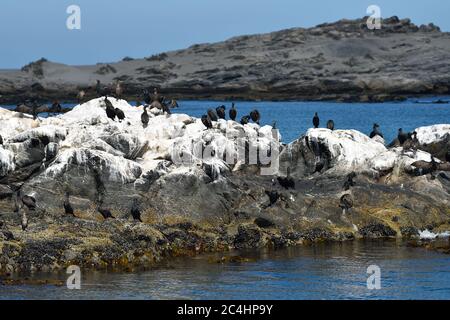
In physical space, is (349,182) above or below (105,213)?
above

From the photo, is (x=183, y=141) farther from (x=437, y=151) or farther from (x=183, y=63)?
(x=183, y=63)

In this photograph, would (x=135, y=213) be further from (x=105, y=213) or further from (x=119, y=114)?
(x=119, y=114)

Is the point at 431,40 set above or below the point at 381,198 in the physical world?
above

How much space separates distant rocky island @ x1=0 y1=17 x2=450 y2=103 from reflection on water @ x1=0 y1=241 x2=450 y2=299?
66.1 metres

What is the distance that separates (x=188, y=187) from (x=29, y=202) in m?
4.93

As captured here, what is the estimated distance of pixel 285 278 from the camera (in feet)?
88.6

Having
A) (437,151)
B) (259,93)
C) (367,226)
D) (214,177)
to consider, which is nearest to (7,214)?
(214,177)

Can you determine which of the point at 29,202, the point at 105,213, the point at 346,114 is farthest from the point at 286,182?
the point at 346,114

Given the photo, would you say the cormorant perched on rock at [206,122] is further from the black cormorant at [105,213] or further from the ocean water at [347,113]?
the ocean water at [347,113]

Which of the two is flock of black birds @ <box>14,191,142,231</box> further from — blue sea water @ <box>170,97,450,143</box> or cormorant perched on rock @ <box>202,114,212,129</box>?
blue sea water @ <box>170,97,450,143</box>

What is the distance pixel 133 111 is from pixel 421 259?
41.9 ft

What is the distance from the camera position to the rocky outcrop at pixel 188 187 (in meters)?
29.2

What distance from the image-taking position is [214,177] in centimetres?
3300

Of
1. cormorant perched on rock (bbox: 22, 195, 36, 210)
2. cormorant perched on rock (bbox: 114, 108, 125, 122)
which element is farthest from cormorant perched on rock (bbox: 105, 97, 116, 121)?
cormorant perched on rock (bbox: 22, 195, 36, 210)
